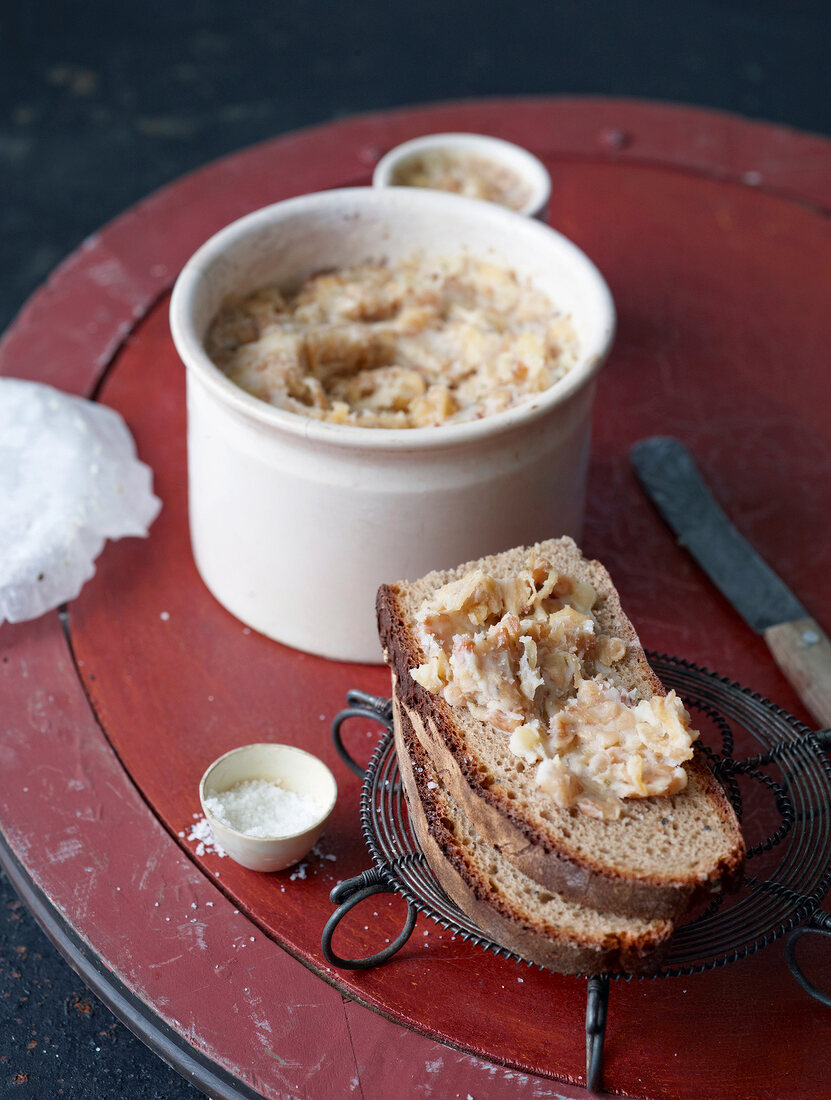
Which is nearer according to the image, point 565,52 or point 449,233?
point 449,233

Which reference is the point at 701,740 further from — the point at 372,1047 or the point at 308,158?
the point at 308,158

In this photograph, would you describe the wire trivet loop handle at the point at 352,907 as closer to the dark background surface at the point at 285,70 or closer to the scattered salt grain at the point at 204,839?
the scattered salt grain at the point at 204,839

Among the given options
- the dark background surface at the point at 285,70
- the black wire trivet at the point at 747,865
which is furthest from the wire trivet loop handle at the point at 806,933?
the dark background surface at the point at 285,70

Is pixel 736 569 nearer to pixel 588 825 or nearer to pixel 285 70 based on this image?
pixel 588 825

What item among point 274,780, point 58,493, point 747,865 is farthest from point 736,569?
point 58,493

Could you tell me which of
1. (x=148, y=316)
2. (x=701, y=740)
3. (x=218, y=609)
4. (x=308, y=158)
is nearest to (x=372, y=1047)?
(x=701, y=740)

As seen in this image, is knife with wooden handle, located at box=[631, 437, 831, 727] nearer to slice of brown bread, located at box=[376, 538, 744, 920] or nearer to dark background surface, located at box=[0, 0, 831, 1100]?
slice of brown bread, located at box=[376, 538, 744, 920]

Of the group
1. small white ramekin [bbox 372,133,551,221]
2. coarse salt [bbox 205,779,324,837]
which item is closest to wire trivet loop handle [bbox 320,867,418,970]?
coarse salt [bbox 205,779,324,837]
